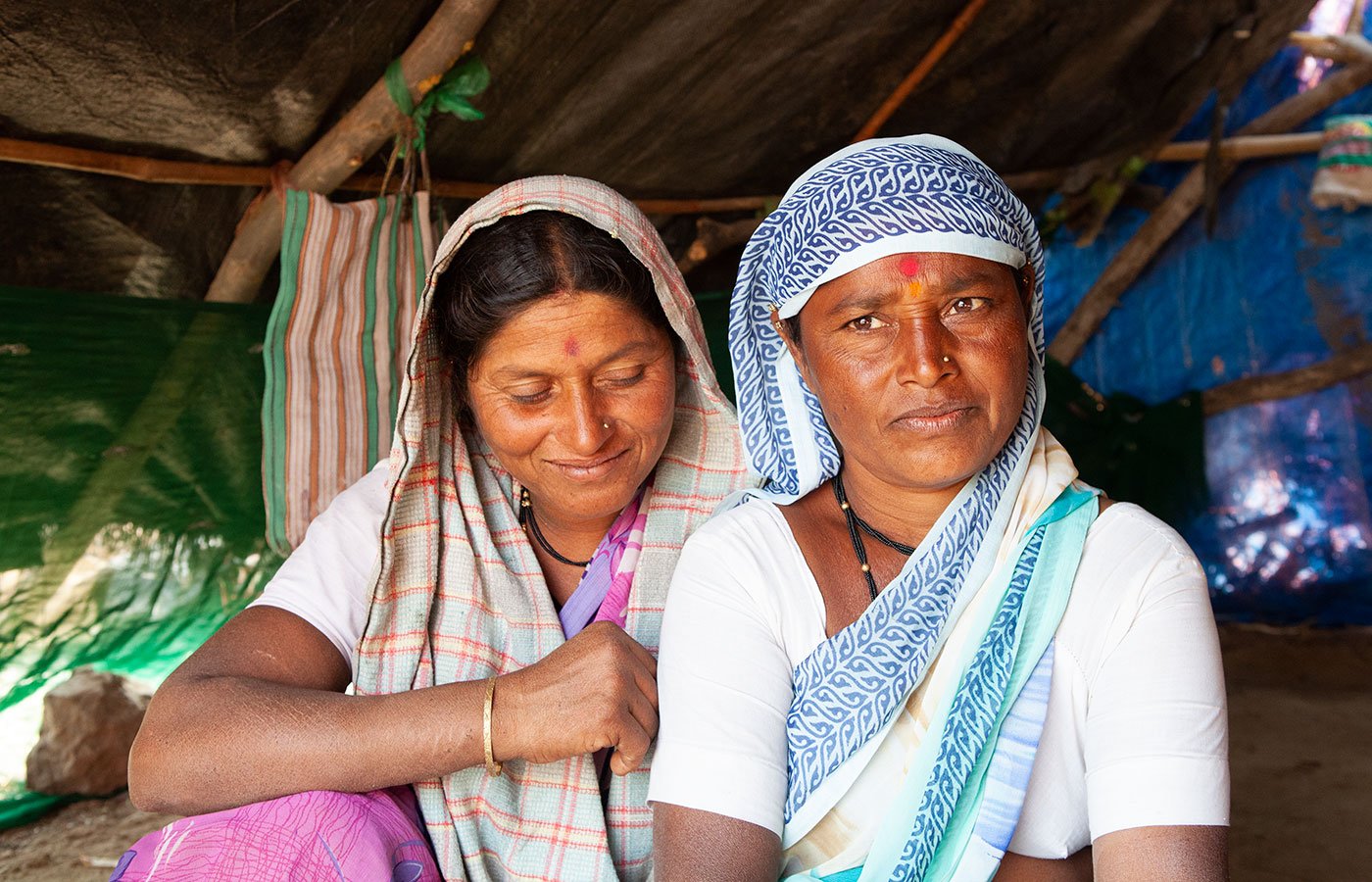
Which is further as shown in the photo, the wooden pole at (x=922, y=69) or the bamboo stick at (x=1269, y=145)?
the bamboo stick at (x=1269, y=145)

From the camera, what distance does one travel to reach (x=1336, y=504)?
5.31 m

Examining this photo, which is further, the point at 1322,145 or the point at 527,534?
the point at 1322,145

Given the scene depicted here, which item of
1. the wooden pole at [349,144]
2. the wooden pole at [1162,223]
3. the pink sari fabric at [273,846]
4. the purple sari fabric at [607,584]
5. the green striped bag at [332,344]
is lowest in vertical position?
the pink sari fabric at [273,846]

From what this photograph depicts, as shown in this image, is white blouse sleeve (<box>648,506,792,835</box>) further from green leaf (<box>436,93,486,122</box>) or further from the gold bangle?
green leaf (<box>436,93,486,122</box>)

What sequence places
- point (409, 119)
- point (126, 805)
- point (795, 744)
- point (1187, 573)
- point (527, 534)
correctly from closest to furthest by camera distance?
point (1187, 573) → point (795, 744) → point (527, 534) → point (409, 119) → point (126, 805)

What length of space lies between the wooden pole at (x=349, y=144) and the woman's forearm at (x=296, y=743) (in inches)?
70.6

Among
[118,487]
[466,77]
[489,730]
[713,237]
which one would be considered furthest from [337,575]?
[713,237]

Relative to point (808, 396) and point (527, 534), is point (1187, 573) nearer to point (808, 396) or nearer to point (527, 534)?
point (808, 396)

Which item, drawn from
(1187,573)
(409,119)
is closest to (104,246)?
(409,119)

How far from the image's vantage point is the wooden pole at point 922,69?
4.03 m

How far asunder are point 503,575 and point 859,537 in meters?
0.65

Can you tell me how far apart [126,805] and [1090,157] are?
4881 mm

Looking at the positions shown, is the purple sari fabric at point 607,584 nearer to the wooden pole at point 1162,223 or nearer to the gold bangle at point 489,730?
the gold bangle at point 489,730

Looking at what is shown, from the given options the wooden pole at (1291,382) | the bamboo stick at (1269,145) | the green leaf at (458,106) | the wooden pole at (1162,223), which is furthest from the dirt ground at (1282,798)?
the bamboo stick at (1269,145)
